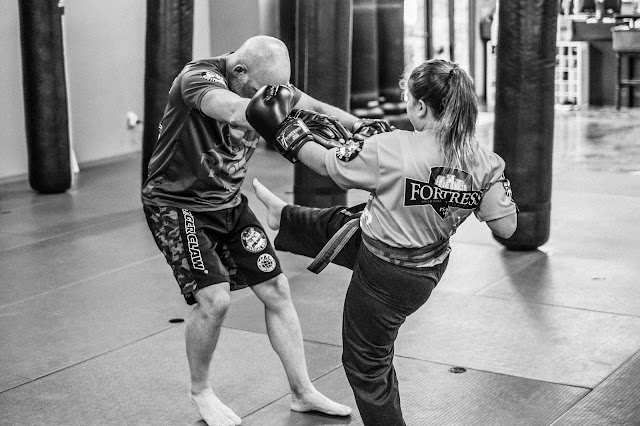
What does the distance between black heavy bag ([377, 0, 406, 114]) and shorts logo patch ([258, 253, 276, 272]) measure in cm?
824

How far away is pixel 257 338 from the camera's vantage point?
16.6 feet

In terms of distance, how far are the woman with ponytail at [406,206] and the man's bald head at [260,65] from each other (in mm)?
537

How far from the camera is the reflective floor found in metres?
4.11

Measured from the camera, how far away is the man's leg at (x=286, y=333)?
3867 millimetres

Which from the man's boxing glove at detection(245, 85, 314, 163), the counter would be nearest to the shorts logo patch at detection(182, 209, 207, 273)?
the man's boxing glove at detection(245, 85, 314, 163)

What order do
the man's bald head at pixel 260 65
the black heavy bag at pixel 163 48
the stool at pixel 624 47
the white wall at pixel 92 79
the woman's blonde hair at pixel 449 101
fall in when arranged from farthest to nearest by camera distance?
the stool at pixel 624 47 < the white wall at pixel 92 79 < the black heavy bag at pixel 163 48 < the man's bald head at pixel 260 65 < the woman's blonde hair at pixel 449 101

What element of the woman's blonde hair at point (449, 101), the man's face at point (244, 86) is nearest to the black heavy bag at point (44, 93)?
the man's face at point (244, 86)

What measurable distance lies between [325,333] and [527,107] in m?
2.44

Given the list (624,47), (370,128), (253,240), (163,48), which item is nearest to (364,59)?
(163,48)

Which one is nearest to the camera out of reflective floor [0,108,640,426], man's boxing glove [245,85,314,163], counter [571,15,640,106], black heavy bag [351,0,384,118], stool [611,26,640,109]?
man's boxing glove [245,85,314,163]

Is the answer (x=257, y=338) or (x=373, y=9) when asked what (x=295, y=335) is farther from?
(x=373, y=9)

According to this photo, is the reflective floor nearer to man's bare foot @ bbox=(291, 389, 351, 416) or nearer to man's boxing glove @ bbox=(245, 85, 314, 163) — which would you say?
man's bare foot @ bbox=(291, 389, 351, 416)

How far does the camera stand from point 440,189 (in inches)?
121

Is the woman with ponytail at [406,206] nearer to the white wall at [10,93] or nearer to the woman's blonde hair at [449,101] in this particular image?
the woman's blonde hair at [449,101]
